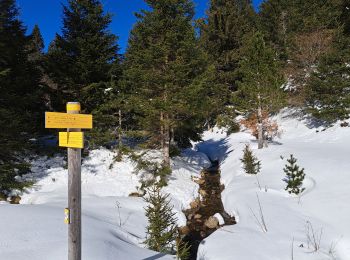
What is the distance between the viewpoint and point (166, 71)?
16.6 metres

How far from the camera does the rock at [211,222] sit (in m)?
12.3

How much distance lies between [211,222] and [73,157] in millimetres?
9104

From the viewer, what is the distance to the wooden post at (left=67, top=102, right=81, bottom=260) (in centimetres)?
495

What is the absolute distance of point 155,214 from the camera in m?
9.05

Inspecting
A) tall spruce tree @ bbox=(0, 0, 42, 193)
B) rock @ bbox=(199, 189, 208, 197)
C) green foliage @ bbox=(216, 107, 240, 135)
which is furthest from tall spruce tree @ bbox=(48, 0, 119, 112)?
green foliage @ bbox=(216, 107, 240, 135)

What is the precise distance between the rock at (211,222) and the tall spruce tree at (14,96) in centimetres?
925

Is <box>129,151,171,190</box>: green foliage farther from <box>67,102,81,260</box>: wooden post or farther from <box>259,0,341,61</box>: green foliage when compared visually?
<box>259,0,341,61</box>: green foliage

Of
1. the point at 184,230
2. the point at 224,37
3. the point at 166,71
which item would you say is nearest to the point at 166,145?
the point at 166,71

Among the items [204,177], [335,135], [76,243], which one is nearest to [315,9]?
[335,135]

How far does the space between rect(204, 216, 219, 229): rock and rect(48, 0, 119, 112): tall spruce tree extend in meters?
10.8

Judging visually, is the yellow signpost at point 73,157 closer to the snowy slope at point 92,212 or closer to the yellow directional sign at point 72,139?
the yellow directional sign at point 72,139

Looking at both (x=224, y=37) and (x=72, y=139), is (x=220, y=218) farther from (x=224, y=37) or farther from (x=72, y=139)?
(x=224, y=37)

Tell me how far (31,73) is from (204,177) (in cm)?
1373

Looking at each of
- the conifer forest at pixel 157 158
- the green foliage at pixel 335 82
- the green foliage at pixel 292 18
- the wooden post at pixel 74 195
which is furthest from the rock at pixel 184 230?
the green foliage at pixel 292 18
